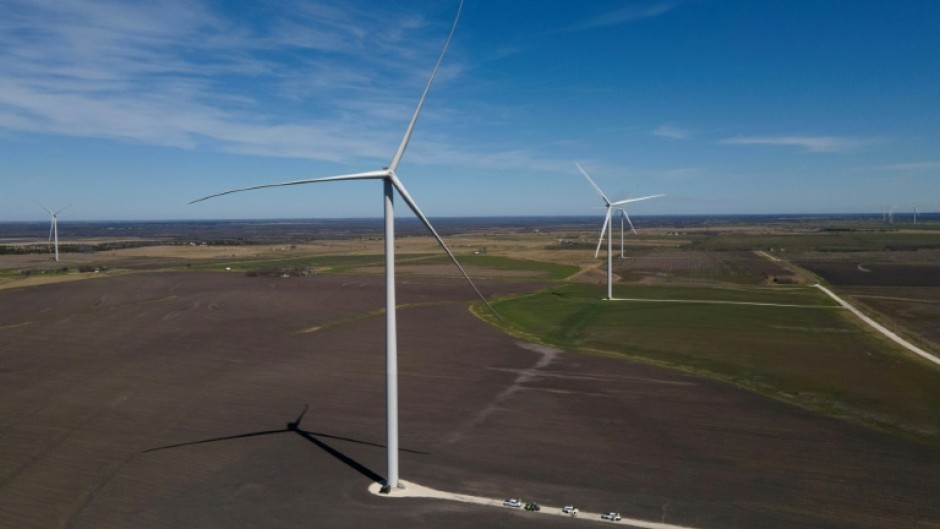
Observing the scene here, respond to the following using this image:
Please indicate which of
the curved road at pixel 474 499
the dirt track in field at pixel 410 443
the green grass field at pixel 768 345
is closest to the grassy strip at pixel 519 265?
the green grass field at pixel 768 345

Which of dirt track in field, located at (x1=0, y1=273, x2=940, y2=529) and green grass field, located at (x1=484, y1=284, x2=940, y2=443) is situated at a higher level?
green grass field, located at (x1=484, y1=284, x2=940, y2=443)

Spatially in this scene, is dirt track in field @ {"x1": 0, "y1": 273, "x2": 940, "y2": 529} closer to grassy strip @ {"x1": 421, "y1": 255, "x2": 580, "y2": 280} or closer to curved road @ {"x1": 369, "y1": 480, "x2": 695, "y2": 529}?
curved road @ {"x1": 369, "y1": 480, "x2": 695, "y2": 529}

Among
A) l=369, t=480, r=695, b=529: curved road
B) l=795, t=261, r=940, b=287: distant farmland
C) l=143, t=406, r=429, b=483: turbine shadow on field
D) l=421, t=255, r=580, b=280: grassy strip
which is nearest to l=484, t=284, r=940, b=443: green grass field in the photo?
l=369, t=480, r=695, b=529: curved road

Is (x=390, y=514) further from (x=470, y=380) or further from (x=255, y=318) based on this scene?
(x=255, y=318)

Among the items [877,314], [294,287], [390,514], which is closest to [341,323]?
[294,287]

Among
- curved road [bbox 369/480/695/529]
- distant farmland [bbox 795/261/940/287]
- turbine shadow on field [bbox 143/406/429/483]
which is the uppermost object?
distant farmland [bbox 795/261/940/287]

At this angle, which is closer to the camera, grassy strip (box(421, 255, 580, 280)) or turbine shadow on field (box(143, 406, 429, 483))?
turbine shadow on field (box(143, 406, 429, 483))

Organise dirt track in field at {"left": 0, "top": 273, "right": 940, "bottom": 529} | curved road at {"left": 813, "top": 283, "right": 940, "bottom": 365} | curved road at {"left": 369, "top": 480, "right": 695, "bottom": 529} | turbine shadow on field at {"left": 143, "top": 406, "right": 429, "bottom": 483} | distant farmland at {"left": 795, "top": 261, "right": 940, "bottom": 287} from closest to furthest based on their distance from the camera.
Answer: curved road at {"left": 369, "top": 480, "right": 695, "bottom": 529} < dirt track in field at {"left": 0, "top": 273, "right": 940, "bottom": 529} < turbine shadow on field at {"left": 143, "top": 406, "right": 429, "bottom": 483} < curved road at {"left": 813, "top": 283, "right": 940, "bottom": 365} < distant farmland at {"left": 795, "top": 261, "right": 940, "bottom": 287}
